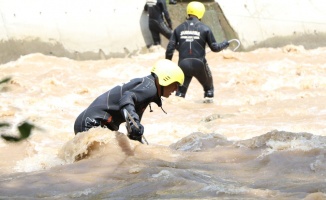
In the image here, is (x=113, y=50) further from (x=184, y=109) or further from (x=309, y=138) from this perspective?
(x=309, y=138)

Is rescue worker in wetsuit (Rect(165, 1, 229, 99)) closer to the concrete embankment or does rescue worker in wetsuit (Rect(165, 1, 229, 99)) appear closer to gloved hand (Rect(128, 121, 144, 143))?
the concrete embankment

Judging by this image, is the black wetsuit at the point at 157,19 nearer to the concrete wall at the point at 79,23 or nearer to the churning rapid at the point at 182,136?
the concrete wall at the point at 79,23

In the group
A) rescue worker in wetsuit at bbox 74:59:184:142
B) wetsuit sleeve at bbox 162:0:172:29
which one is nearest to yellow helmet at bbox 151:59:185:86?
rescue worker in wetsuit at bbox 74:59:184:142

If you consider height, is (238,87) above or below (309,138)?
below

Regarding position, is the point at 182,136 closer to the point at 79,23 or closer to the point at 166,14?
the point at 79,23

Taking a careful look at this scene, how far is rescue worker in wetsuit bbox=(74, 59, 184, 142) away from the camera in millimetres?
6617

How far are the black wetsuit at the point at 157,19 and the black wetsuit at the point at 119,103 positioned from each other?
9.00 m

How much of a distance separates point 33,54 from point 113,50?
1.85 metres

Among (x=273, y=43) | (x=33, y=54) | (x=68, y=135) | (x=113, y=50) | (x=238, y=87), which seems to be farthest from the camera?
(x=273, y=43)

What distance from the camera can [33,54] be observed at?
14.8m

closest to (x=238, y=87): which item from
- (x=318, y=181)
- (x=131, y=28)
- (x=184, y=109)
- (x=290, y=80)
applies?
(x=290, y=80)

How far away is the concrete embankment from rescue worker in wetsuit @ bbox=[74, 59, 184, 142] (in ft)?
26.2

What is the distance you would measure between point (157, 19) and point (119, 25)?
858 mm

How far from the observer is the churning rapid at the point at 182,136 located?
548 centimetres
